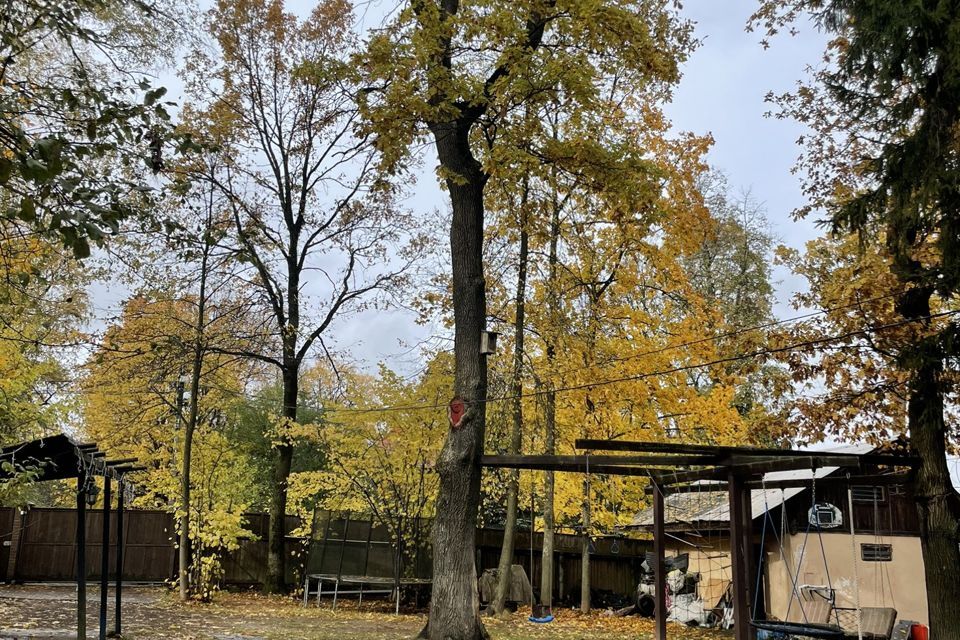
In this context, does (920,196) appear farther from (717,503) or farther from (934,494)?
(717,503)

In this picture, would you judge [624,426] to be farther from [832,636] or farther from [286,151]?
[286,151]

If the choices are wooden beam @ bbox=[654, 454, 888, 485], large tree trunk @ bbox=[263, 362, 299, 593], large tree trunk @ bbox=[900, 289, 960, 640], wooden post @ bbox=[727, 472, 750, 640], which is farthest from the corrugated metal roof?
large tree trunk @ bbox=[263, 362, 299, 593]

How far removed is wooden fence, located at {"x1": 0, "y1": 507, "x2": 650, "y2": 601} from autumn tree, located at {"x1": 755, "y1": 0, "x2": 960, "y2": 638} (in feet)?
33.5

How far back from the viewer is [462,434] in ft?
36.8

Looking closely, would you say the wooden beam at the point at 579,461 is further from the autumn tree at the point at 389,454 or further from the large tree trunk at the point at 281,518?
the large tree trunk at the point at 281,518

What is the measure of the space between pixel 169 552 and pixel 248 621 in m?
8.76

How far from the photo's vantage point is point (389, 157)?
1113 cm

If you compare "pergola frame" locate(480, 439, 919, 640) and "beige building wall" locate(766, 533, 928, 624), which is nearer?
"pergola frame" locate(480, 439, 919, 640)

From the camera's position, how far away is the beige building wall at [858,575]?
17.2 m

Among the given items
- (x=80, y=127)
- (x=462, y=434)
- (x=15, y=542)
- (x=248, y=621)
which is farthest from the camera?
(x=15, y=542)

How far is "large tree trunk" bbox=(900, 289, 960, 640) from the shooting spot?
1041 centimetres

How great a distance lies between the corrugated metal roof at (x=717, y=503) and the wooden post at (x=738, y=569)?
23.1 ft

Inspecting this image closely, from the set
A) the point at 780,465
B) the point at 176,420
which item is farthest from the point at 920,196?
the point at 176,420

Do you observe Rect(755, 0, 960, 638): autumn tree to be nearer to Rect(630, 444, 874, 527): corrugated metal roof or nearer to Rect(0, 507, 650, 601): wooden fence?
Rect(630, 444, 874, 527): corrugated metal roof
